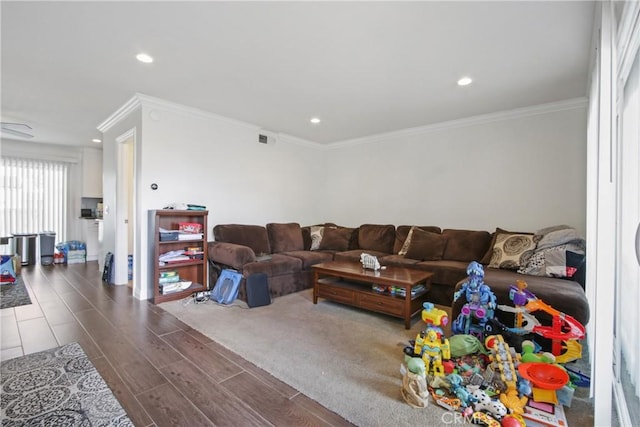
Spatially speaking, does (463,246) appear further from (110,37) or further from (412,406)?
(110,37)

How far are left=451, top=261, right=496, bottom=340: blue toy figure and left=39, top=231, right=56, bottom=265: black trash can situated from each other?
286 inches

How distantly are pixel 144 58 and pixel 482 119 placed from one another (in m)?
4.13

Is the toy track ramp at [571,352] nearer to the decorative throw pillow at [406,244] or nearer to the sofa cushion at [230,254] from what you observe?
the decorative throw pillow at [406,244]

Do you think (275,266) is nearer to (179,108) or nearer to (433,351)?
(433,351)

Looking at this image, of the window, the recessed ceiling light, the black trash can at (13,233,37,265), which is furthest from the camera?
the window

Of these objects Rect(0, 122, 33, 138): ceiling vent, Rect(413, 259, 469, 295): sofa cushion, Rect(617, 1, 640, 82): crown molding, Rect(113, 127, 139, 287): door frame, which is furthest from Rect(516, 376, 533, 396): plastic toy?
Rect(0, 122, 33, 138): ceiling vent

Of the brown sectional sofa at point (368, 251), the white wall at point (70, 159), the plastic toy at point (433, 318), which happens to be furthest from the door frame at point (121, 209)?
the plastic toy at point (433, 318)

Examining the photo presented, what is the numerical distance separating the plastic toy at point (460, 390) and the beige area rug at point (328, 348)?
0.49ft

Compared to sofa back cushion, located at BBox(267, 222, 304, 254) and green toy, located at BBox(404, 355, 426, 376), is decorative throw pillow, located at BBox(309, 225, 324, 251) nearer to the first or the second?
sofa back cushion, located at BBox(267, 222, 304, 254)

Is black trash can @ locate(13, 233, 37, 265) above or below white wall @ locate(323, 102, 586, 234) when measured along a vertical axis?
below

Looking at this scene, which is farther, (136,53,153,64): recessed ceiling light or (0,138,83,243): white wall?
(0,138,83,243): white wall

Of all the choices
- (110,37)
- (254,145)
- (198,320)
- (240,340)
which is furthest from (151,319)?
(254,145)

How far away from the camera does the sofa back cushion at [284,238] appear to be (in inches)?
184

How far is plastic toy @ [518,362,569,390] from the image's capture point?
60.7 inches
